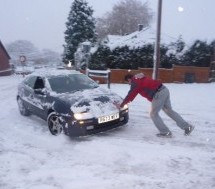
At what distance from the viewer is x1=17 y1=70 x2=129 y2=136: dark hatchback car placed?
7.56 metres

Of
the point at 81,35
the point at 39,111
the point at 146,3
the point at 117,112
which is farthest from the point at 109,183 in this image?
the point at 146,3

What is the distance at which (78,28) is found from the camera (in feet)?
133

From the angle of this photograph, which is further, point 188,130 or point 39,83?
point 39,83

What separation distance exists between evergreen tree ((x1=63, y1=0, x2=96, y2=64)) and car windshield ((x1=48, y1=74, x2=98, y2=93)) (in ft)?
101

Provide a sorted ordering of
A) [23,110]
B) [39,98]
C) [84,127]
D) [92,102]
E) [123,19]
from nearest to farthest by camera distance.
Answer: [84,127] → [92,102] → [39,98] → [23,110] → [123,19]

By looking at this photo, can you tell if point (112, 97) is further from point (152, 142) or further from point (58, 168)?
point (58, 168)

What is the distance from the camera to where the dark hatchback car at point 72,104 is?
298 inches

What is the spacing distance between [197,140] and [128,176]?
98.6 inches

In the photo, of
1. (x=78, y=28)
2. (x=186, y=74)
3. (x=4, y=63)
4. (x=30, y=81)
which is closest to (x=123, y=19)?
(x=78, y=28)

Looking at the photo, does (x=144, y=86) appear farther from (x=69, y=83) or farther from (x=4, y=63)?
(x=4, y=63)

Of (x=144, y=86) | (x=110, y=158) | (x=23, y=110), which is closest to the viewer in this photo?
(x=110, y=158)

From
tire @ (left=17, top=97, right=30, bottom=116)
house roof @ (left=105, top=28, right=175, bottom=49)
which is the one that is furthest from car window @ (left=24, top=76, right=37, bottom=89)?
house roof @ (left=105, top=28, right=175, bottom=49)

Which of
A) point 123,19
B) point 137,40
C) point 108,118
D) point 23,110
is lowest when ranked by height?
point 23,110

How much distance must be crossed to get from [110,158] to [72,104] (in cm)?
189
